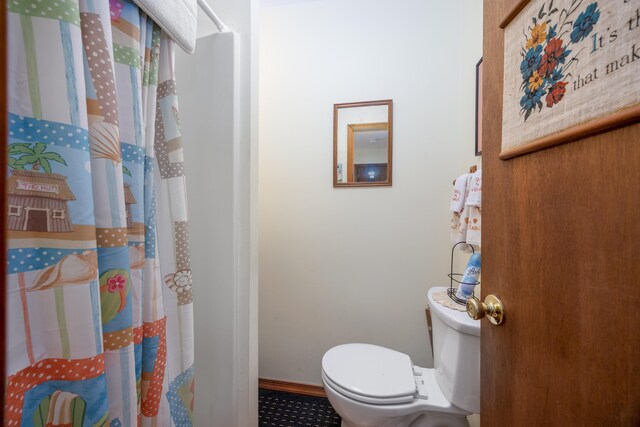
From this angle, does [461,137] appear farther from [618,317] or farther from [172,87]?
[172,87]

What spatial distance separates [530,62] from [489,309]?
0.53 metres

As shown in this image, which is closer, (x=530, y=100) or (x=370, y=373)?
(x=530, y=100)

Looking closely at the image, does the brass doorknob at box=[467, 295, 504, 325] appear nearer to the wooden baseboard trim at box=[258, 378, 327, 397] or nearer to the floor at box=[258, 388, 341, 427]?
the floor at box=[258, 388, 341, 427]

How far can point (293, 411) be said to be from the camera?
149 cm

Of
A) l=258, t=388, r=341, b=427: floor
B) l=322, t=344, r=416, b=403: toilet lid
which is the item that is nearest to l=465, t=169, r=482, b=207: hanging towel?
l=322, t=344, r=416, b=403: toilet lid

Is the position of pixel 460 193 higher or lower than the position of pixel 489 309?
higher

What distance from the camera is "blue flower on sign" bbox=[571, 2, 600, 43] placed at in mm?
382

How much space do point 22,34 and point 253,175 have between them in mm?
640

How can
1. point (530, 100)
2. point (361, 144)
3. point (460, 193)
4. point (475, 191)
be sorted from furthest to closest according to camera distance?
point (361, 144)
point (460, 193)
point (475, 191)
point (530, 100)

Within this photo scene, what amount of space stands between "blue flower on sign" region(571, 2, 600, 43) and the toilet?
30.9 inches

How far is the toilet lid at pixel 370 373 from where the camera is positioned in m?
1.01

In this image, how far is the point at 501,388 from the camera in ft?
1.94

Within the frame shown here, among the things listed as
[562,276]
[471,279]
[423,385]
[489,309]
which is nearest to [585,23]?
[562,276]

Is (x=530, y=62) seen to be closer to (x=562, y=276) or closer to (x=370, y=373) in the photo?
(x=562, y=276)
